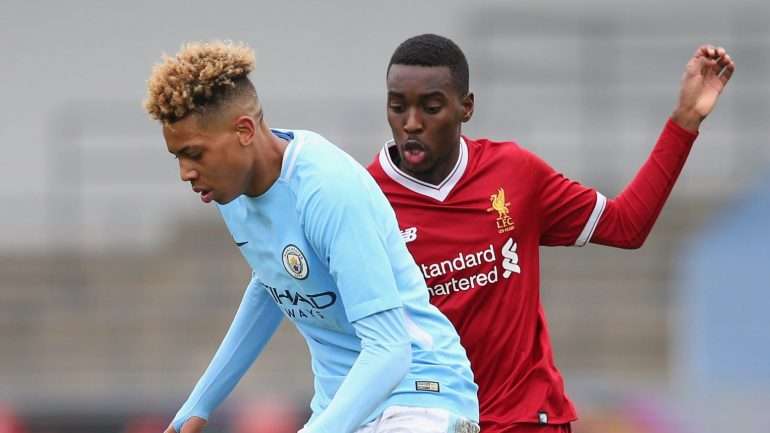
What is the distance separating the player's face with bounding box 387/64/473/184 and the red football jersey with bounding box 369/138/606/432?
17 centimetres

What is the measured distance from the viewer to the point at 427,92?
15.4ft

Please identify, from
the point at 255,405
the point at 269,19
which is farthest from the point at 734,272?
the point at 269,19

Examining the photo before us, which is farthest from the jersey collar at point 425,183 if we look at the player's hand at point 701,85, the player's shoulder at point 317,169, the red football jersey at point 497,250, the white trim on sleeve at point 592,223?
the player's shoulder at point 317,169

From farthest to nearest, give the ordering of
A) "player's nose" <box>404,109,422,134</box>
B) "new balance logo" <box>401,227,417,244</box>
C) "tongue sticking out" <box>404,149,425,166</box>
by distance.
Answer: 1. "new balance logo" <box>401,227,417,244</box>
2. "tongue sticking out" <box>404,149,425,166</box>
3. "player's nose" <box>404,109,422,134</box>

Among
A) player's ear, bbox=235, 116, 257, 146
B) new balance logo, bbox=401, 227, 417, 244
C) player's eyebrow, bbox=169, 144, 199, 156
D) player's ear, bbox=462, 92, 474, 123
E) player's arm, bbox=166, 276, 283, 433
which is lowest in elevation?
player's arm, bbox=166, 276, 283, 433

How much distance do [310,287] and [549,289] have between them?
9056 millimetres

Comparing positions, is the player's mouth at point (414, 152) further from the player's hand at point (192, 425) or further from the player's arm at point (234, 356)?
the player's hand at point (192, 425)

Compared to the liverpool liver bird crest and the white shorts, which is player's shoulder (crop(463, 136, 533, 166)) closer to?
the liverpool liver bird crest

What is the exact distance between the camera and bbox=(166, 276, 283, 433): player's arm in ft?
14.4

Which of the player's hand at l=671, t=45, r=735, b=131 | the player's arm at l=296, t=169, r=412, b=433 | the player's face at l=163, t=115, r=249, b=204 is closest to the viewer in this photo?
the player's arm at l=296, t=169, r=412, b=433

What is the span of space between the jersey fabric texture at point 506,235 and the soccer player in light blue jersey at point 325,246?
0.76 metres

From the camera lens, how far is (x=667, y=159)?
16.5ft

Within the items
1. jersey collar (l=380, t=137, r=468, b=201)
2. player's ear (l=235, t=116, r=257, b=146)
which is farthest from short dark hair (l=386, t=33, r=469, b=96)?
player's ear (l=235, t=116, r=257, b=146)

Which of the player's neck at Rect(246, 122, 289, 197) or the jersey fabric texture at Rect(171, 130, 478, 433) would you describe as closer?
the jersey fabric texture at Rect(171, 130, 478, 433)
